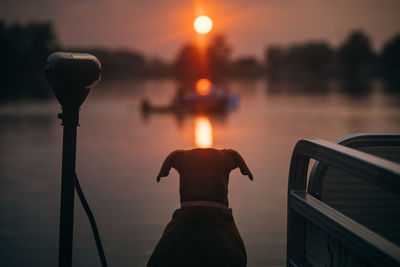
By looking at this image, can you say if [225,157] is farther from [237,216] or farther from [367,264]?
[237,216]

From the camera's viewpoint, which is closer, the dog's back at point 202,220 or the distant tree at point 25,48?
the dog's back at point 202,220

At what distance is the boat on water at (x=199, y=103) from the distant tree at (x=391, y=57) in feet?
504

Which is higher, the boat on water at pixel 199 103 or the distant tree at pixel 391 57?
the distant tree at pixel 391 57

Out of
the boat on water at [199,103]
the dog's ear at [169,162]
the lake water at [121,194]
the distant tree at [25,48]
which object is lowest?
the lake water at [121,194]

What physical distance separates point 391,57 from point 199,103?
16272cm

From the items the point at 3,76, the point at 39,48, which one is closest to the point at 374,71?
the point at 39,48

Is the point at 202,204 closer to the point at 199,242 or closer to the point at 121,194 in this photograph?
the point at 199,242

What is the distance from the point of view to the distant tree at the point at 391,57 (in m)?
182

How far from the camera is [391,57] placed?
18375cm

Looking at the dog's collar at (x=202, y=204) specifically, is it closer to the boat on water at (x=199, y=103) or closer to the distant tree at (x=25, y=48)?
the boat on water at (x=199, y=103)

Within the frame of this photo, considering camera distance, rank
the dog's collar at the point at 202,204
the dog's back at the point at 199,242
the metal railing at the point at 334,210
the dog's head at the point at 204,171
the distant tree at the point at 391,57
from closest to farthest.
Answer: the metal railing at the point at 334,210, the dog's back at the point at 199,242, the dog's collar at the point at 202,204, the dog's head at the point at 204,171, the distant tree at the point at 391,57

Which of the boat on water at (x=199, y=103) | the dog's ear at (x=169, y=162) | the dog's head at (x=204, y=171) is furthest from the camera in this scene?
the boat on water at (x=199, y=103)

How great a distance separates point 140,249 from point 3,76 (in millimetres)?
115979

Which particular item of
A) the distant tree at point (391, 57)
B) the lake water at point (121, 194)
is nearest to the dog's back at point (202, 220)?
the lake water at point (121, 194)
